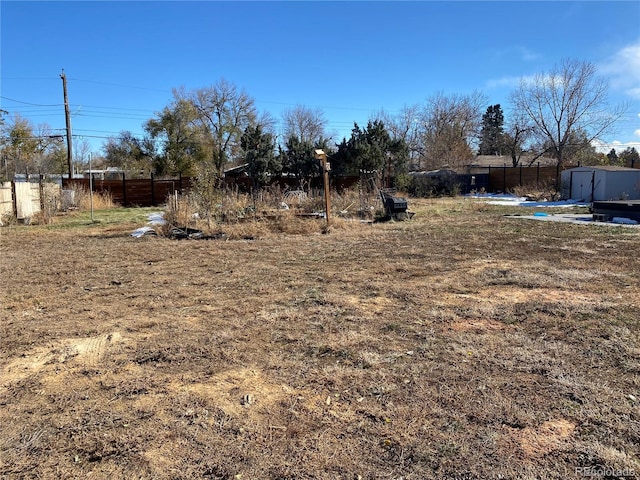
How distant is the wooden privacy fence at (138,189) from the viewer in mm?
22375

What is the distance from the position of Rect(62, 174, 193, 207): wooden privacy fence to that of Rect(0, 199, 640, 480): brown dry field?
56.9 feet

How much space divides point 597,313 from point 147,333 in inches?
166

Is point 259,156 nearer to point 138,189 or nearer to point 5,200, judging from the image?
point 138,189

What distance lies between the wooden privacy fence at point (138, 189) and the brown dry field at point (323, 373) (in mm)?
17341

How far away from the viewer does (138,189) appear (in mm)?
22828

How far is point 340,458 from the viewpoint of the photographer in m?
2.10

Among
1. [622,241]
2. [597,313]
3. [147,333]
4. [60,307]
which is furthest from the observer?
[622,241]

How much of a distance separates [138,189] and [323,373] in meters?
22.4

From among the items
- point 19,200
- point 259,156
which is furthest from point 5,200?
point 259,156

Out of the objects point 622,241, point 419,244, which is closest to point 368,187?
point 419,244

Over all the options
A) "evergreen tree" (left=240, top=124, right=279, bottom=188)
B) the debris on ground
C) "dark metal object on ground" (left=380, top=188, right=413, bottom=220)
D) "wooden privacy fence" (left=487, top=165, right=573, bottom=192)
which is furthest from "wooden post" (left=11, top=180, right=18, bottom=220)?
"wooden privacy fence" (left=487, top=165, right=573, bottom=192)

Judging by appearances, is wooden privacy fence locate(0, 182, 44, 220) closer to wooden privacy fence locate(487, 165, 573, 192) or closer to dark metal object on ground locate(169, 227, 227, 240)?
dark metal object on ground locate(169, 227, 227, 240)

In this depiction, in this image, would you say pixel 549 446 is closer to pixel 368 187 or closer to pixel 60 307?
pixel 60 307

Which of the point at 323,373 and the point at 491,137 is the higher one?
the point at 491,137
